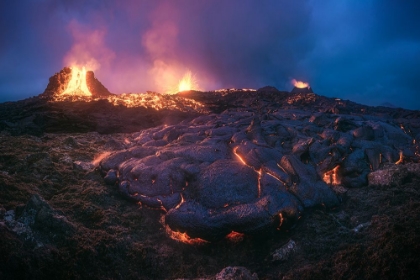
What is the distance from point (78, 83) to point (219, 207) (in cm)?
2666

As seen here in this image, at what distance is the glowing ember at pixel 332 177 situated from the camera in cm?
874

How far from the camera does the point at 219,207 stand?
6.38 meters

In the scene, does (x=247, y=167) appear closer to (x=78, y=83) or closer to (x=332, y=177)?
(x=332, y=177)

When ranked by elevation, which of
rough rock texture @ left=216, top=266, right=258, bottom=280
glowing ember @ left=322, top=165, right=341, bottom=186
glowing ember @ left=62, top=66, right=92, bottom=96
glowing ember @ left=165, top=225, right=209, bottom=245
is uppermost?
glowing ember @ left=62, top=66, right=92, bottom=96

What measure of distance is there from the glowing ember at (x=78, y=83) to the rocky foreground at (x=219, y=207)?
16256 millimetres

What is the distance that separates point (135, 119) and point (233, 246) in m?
15.3

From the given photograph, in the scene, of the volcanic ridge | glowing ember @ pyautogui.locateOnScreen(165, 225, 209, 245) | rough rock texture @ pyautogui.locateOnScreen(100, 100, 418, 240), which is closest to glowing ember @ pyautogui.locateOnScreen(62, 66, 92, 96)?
the volcanic ridge

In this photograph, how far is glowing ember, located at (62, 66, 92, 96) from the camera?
26656mm

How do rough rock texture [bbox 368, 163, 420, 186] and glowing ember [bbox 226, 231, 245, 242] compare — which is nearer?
glowing ember [bbox 226, 231, 245, 242]

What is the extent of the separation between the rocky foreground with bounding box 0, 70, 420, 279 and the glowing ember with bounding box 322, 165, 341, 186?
62 mm

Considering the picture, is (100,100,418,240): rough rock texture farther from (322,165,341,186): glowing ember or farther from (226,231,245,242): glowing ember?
(226,231,245,242): glowing ember

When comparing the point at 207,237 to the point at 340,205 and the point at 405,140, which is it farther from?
the point at 405,140

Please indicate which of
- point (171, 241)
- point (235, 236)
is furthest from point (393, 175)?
point (171, 241)

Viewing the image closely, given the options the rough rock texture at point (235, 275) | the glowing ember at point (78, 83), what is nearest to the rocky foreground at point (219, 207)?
the rough rock texture at point (235, 275)
